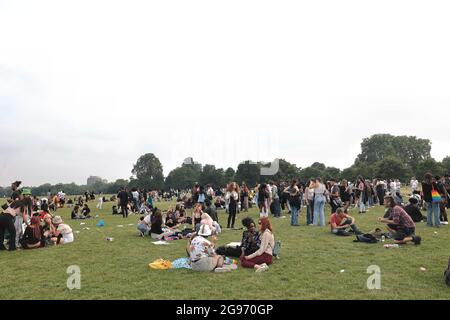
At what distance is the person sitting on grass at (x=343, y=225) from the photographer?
14.3m

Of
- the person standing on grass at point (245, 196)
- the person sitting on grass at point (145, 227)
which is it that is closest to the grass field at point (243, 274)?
the person sitting on grass at point (145, 227)

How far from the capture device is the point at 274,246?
34.6ft

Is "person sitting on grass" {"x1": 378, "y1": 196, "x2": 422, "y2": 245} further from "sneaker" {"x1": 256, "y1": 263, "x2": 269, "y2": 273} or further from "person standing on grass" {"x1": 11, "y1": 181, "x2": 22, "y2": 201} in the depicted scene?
"person standing on grass" {"x1": 11, "y1": 181, "x2": 22, "y2": 201}

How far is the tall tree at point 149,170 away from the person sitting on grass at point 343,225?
11753 centimetres

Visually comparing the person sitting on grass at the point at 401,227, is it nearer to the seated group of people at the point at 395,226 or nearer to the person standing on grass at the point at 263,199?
the seated group of people at the point at 395,226

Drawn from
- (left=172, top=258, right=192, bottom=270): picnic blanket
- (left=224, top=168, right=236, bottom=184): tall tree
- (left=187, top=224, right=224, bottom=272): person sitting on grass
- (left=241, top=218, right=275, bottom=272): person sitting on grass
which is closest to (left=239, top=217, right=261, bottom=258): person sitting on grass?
(left=241, top=218, right=275, bottom=272): person sitting on grass

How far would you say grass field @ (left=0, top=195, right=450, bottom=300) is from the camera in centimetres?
729

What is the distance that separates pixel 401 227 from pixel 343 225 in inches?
105

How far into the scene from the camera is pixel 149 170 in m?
133

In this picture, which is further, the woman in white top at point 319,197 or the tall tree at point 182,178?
the tall tree at point 182,178

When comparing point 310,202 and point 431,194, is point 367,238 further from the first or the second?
point 310,202

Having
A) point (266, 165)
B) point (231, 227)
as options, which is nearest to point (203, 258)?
point (231, 227)
